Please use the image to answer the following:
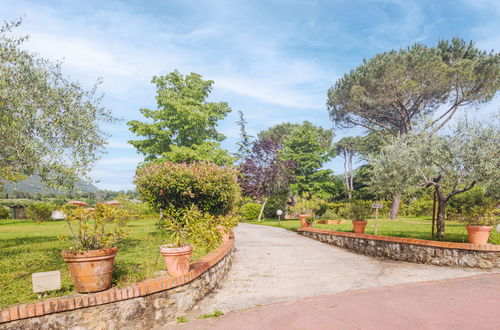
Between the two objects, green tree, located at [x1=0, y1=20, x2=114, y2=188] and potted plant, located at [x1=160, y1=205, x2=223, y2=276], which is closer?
potted plant, located at [x1=160, y1=205, x2=223, y2=276]

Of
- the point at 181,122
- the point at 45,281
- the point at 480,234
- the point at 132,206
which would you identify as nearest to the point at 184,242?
the point at 45,281

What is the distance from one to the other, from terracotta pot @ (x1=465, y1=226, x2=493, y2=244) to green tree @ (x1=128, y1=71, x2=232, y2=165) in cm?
1483

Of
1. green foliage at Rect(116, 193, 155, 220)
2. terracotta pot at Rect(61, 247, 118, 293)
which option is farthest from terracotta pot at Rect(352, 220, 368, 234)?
green foliage at Rect(116, 193, 155, 220)

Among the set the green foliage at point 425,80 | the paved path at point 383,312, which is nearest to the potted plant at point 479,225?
the paved path at point 383,312

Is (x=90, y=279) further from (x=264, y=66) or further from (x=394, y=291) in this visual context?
(x=264, y=66)

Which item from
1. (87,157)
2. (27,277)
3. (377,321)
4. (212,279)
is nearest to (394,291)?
(377,321)

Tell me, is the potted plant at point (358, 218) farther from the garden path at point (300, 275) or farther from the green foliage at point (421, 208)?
the green foliage at point (421, 208)

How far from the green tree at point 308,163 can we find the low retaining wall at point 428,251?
1972 cm

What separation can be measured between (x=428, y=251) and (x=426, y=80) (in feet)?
55.9

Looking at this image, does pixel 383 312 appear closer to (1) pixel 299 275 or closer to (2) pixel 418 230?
(1) pixel 299 275

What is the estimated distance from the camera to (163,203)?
11312mm

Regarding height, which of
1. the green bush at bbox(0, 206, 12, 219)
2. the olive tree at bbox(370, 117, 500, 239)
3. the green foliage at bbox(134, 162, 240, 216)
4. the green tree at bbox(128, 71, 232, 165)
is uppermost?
the green tree at bbox(128, 71, 232, 165)

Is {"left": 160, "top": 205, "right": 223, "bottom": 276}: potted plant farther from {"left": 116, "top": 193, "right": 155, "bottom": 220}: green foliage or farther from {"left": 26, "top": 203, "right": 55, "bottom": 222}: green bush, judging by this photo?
{"left": 26, "top": 203, "right": 55, "bottom": 222}: green bush

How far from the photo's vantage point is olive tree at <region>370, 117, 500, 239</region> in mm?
8539
